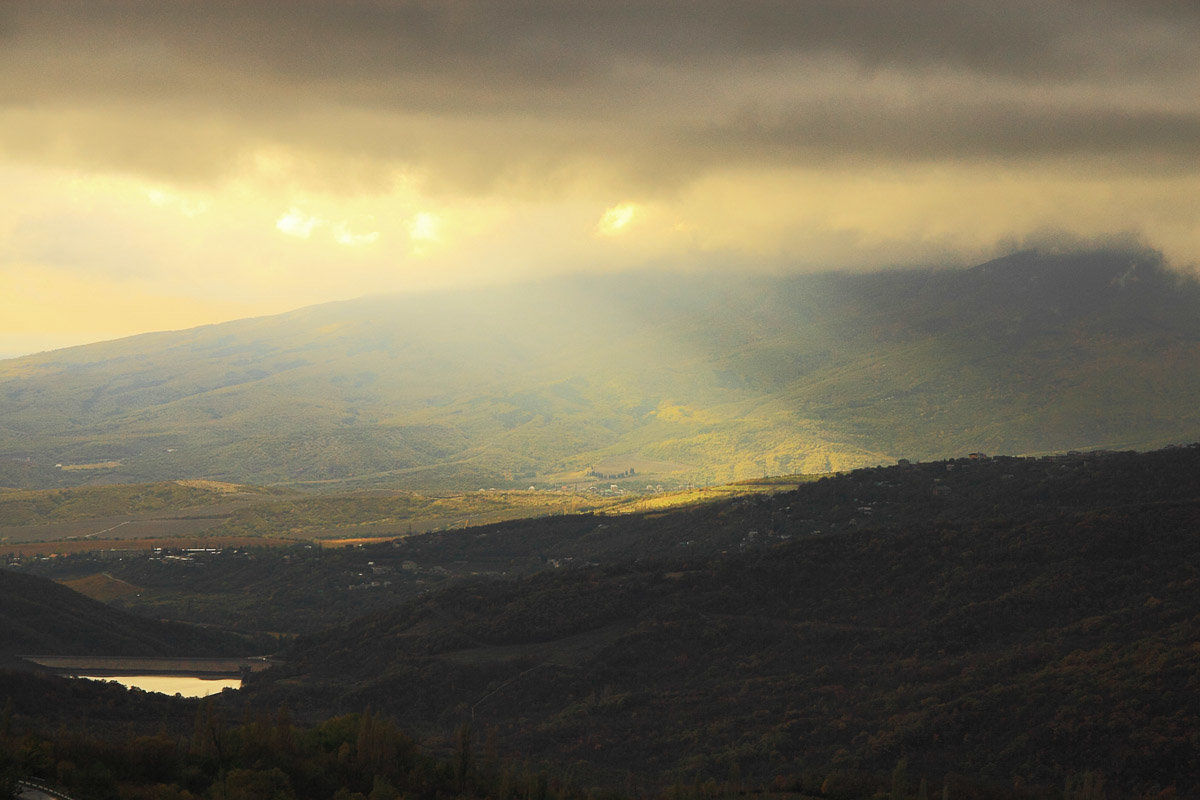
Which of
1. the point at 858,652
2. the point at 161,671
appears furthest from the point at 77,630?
the point at 858,652

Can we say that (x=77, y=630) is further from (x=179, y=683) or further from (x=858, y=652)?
(x=858, y=652)

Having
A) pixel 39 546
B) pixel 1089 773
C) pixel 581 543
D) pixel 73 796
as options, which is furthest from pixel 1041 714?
pixel 39 546

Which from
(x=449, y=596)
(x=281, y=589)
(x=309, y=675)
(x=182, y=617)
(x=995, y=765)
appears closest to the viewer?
(x=995, y=765)

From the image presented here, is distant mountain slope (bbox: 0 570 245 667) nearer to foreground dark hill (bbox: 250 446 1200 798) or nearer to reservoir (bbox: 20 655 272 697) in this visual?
reservoir (bbox: 20 655 272 697)

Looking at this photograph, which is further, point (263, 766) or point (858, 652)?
point (858, 652)

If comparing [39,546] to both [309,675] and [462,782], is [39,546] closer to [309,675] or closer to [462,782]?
[309,675]

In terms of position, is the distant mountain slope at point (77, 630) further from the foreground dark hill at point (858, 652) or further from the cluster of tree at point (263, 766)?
the cluster of tree at point (263, 766)

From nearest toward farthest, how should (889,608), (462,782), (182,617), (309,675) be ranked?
(462,782) → (889,608) → (309,675) → (182,617)
